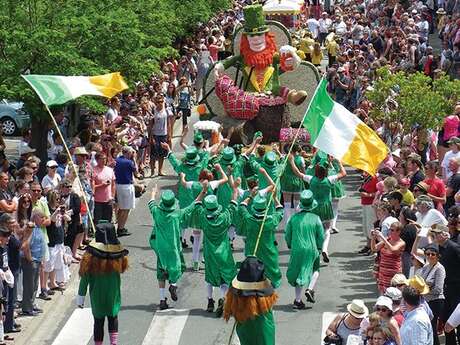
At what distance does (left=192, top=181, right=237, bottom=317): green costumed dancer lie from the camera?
1856cm

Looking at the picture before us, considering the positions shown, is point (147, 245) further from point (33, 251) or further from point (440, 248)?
point (440, 248)

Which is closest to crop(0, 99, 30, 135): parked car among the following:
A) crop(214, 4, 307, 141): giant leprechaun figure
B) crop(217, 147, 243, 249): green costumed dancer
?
crop(214, 4, 307, 141): giant leprechaun figure

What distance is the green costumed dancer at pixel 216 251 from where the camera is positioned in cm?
1856

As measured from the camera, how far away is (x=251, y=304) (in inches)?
596

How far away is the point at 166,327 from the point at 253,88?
10.2 metres

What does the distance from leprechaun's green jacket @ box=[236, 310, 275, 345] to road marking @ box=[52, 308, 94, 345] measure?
122 inches

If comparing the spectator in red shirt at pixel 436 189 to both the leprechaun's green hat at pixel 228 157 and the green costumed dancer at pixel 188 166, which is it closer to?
the leprechaun's green hat at pixel 228 157

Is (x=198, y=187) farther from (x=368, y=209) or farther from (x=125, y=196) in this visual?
(x=368, y=209)

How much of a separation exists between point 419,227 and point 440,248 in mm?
1152

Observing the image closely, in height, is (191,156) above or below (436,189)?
below

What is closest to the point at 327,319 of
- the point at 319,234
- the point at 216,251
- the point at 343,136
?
the point at 319,234

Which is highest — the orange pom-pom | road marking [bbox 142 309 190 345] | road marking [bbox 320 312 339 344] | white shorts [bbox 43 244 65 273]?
white shorts [bbox 43 244 65 273]

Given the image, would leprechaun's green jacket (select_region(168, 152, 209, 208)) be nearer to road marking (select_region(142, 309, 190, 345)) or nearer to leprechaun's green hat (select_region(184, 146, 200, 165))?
leprechaun's green hat (select_region(184, 146, 200, 165))

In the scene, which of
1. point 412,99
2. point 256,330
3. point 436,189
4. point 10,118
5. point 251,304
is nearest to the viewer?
point 251,304
